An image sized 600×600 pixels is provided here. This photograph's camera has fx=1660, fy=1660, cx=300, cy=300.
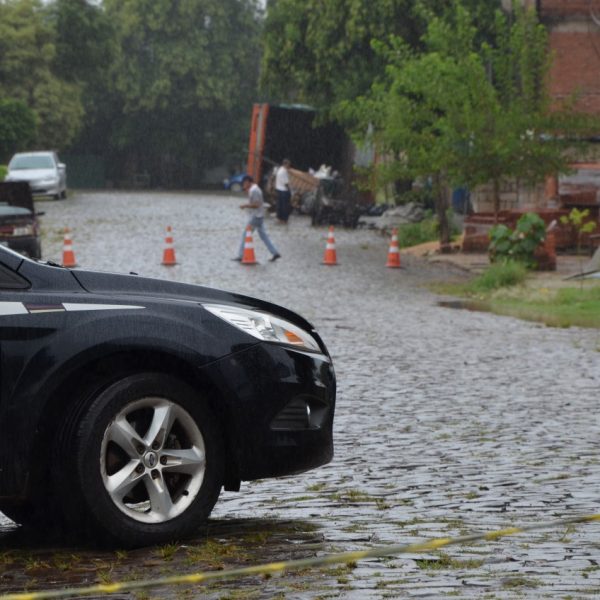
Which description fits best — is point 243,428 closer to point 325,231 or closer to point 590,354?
point 590,354

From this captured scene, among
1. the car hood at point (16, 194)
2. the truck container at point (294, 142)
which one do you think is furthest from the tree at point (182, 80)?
the car hood at point (16, 194)

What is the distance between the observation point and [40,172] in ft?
177

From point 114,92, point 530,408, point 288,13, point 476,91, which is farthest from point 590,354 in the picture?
point 114,92

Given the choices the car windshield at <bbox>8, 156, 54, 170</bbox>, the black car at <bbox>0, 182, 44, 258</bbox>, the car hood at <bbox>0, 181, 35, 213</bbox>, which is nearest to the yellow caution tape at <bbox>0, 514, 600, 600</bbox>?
the black car at <bbox>0, 182, 44, 258</bbox>

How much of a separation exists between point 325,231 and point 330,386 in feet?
110

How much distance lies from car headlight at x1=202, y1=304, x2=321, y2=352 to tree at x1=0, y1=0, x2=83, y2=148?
6994 cm

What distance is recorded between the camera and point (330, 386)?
7098mm

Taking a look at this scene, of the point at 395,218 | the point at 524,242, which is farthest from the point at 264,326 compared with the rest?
the point at 395,218

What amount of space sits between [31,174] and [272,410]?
47.7 metres

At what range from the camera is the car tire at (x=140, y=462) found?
632 centimetres

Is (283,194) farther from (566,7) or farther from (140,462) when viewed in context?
(140,462)

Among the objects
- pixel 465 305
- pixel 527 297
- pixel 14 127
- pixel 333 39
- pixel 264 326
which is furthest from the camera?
pixel 14 127

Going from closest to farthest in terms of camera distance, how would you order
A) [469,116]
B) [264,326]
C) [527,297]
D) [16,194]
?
[264,326]
[527,297]
[16,194]
[469,116]

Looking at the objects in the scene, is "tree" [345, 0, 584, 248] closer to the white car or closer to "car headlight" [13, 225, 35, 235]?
"car headlight" [13, 225, 35, 235]
